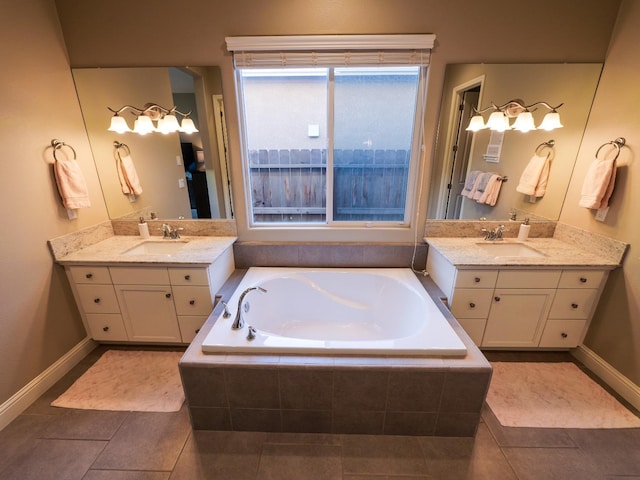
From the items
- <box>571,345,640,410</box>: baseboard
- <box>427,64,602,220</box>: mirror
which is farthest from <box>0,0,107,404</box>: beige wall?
<box>571,345,640,410</box>: baseboard

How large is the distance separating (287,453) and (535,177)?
8.23ft

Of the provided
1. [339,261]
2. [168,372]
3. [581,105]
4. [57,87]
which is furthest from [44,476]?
[581,105]

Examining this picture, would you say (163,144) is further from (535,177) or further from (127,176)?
(535,177)

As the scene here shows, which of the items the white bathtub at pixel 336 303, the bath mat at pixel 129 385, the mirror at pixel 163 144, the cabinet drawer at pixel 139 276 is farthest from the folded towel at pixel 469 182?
the bath mat at pixel 129 385

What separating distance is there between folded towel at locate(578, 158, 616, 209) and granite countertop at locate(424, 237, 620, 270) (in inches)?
13.7

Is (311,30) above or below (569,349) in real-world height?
above

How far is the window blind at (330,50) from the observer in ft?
5.82

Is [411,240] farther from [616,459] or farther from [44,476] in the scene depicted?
[44,476]

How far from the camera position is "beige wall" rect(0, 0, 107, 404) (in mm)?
1556

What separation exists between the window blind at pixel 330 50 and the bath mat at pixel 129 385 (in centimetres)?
218

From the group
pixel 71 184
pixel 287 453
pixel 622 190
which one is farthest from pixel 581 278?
pixel 71 184

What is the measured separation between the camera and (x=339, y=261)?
232 centimetres

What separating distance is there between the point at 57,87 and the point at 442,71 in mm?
2582

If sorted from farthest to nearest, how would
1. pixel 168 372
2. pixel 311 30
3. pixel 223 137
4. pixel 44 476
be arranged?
pixel 223 137 → pixel 168 372 → pixel 311 30 → pixel 44 476
